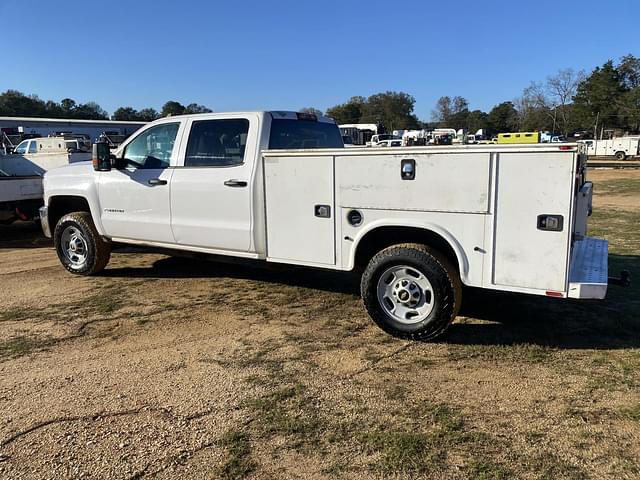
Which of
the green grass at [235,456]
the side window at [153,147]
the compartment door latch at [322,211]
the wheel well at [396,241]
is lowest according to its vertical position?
the green grass at [235,456]

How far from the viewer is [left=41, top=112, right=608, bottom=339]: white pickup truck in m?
4.20

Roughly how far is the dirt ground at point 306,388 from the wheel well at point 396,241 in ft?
2.24

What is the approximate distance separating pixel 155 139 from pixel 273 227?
2.09m

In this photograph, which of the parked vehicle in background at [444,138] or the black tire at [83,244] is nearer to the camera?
the black tire at [83,244]

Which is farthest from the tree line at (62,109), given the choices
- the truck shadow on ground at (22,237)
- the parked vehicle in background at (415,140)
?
the truck shadow on ground at (22,237)

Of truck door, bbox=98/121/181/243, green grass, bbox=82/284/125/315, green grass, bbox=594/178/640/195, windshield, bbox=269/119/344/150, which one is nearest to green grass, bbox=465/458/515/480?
windshield, bbox=269/119/344/150

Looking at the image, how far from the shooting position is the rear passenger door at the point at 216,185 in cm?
571

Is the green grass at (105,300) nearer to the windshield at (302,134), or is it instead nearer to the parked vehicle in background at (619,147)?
the windshield at (302,134)

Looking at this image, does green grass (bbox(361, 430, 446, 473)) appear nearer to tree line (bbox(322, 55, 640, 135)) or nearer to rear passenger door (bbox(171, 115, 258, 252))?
rear passenger door (bbox(171, 115, 258, 252))

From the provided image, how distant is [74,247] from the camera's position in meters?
7.45

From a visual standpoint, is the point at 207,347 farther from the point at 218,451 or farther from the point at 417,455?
the point at 417,455

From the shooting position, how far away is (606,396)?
3.79 m

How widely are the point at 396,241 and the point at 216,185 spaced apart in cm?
Answer: 202

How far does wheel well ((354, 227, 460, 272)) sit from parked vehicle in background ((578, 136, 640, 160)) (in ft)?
166
